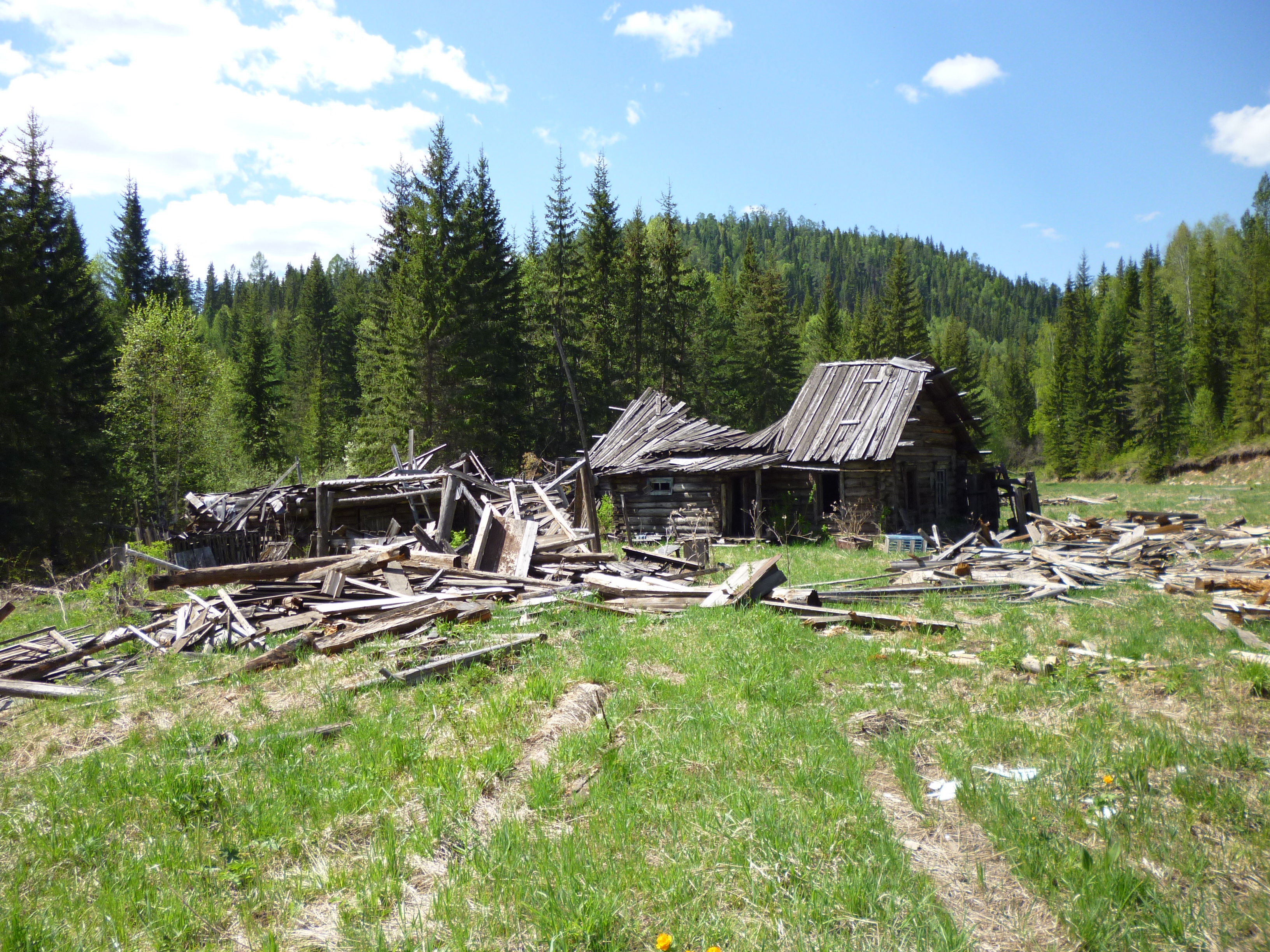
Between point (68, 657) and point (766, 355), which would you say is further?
point (766, 355)

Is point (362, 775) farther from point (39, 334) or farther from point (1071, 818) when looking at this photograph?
point (39, 334)

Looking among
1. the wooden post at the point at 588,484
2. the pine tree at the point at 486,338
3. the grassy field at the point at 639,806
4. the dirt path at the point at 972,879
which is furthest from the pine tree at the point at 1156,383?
the dirt path at the point at 972,879

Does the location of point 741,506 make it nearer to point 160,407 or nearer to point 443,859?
point 443,859

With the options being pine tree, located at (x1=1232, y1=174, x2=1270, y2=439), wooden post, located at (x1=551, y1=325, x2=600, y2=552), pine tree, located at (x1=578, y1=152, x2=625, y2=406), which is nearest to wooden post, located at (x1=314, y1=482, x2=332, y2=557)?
wooden post, located at (x1=551, y1=325, x2=600, y2=552)

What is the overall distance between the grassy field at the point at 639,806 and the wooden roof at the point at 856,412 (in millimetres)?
14035

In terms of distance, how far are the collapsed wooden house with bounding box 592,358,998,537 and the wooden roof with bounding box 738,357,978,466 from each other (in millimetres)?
39

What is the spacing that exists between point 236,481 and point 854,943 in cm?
4002

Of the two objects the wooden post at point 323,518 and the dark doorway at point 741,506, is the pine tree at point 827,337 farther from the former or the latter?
the wooden post at point 323,518

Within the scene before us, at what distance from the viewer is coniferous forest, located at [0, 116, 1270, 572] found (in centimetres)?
2494

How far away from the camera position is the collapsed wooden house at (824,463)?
21.2 metres

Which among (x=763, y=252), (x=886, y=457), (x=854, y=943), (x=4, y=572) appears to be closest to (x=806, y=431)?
(x=886, y=457)

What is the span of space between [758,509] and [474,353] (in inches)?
719

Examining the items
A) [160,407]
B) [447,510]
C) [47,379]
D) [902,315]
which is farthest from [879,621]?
[902,315]

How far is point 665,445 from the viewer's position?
2448 centimetres
